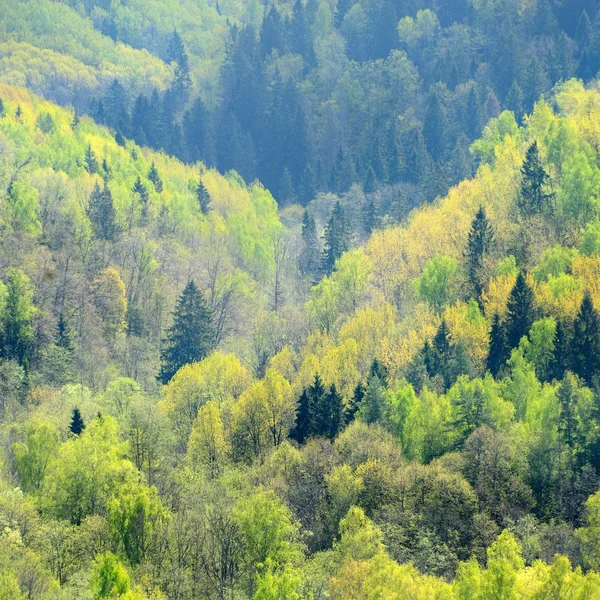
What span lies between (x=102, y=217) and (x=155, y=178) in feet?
105

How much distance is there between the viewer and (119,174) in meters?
162

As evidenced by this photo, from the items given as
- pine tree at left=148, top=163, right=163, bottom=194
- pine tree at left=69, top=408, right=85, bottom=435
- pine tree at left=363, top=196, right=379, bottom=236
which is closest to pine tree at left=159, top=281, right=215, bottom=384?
pine tree at left=69, top=408, right=85, bottom=435

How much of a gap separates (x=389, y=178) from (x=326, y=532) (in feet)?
390

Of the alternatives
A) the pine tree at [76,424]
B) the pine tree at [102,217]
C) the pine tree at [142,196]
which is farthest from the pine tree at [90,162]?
the pine tree at [76,424]

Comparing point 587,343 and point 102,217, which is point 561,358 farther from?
point 102,217

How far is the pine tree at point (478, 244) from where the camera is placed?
105 m

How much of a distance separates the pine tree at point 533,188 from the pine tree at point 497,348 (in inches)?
899

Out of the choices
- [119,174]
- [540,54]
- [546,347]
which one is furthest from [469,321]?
[540,54]

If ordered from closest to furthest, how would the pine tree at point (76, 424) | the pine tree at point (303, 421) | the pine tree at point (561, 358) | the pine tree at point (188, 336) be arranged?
1. the pine tree at point (76, 424)
2. the pine tree at point (303, 421)
3. the pine tree at point (561, 358)
4. the pine tree at point (188, 336)

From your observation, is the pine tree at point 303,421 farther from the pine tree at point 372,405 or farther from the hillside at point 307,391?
the pine tree at point 372,405

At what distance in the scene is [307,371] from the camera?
Answer: 95438 mm

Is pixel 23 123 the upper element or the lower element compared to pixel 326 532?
upper

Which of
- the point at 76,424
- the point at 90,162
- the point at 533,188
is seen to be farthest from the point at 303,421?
the point at 90,162

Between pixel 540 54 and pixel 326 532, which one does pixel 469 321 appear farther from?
pixel 540 54
